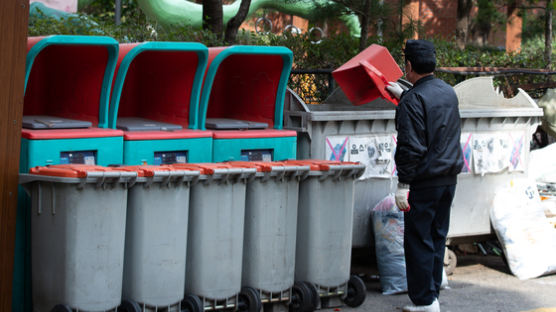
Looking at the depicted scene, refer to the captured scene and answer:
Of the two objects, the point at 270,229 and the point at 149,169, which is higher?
the point at 149,169

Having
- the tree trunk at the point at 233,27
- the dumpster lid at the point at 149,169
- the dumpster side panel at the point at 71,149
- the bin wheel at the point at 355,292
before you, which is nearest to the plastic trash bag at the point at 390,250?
the bin wheel at the point at 355,292

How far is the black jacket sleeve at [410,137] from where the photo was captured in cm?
538

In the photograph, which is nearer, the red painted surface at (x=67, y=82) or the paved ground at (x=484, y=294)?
the red painted surface at (x=67, y=82)

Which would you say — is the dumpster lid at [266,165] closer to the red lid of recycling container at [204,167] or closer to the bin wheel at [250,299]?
the red lid of recycling container at [204,167]

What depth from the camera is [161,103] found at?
617 centimetres

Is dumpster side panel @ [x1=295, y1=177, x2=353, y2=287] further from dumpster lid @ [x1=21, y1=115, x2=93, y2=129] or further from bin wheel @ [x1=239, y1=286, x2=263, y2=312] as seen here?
dumpster lid @ [x1=21, y1=115, x2=93, y2=129]

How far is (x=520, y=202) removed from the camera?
23.4ft

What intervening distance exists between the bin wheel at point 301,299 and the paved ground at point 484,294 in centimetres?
41

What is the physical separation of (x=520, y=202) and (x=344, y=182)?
2.25 m

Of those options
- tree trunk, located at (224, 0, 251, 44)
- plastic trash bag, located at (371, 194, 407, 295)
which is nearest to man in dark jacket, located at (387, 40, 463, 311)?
plastic trash bag, located at (371, 194, 407, 295)

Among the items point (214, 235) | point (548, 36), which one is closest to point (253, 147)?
point (214, 235)

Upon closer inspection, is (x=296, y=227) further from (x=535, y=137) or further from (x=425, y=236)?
(x=535, y=137)

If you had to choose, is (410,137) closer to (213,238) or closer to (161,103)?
(213,238)

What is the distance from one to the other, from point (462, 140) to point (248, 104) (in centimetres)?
194
